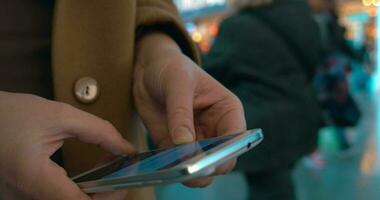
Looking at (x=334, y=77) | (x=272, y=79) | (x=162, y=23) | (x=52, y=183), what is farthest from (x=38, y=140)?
(x=334, y=77)

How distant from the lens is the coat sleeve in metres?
0.69

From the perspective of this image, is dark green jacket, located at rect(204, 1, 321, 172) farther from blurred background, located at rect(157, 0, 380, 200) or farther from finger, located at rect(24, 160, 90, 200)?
finger, located at rect(24, 160, 90, 200)

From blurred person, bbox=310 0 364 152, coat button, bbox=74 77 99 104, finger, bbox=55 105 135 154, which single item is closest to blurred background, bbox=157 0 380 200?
blurred person, bbox=310 0 364 152

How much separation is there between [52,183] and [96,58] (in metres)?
0.20

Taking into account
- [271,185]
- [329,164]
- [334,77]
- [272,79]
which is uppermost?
[272,79]

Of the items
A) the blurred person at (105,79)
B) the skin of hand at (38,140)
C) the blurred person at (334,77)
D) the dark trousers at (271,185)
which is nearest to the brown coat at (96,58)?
the blurred person at (105,79)

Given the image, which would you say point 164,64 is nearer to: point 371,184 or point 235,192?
point 235,192

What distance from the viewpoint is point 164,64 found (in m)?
0.62

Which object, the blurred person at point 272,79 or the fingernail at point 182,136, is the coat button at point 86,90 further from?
the blurred person at point 272,79

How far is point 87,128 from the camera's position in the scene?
51cm

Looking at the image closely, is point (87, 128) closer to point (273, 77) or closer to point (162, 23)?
point (162, 23)

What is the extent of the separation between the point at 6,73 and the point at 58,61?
0.21 feet

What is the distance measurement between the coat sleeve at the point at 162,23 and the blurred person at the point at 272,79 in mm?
1118

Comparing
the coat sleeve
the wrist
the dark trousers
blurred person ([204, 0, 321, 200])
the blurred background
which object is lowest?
the blurred background
